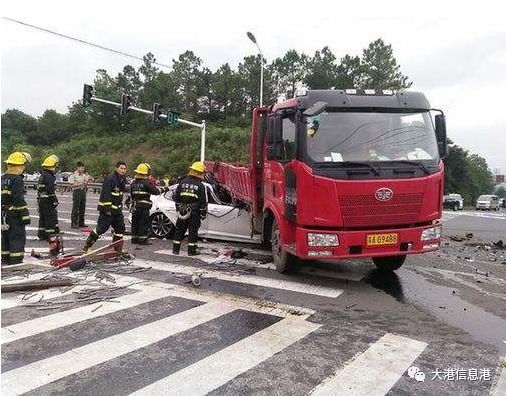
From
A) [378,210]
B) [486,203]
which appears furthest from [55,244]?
[486,203]

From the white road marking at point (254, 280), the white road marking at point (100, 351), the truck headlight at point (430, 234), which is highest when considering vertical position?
the truck headlight at point (430, 234)

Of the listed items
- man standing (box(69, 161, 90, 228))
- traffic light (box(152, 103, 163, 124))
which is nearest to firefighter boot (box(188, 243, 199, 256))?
man standing (box(69, 161, 90, 228))

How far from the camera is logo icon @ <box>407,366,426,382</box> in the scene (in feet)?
13.3

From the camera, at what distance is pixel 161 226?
11.5m

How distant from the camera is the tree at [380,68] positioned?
6794 centimetres

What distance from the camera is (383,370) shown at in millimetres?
4203

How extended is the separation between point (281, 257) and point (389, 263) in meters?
1.92

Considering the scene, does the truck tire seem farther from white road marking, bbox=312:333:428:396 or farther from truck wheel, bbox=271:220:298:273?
white road marking, bbox=312:333:428:396

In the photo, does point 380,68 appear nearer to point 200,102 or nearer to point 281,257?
point 200,102

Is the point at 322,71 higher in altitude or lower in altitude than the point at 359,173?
higher

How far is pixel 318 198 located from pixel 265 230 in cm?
227

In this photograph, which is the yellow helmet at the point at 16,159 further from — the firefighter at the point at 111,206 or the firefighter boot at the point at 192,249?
the firefighter boot at the point at 192,249

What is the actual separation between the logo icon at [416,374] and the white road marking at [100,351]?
2.28 metres

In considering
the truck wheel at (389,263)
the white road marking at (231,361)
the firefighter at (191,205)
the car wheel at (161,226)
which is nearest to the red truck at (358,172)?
the truck wheel at (389,263)
